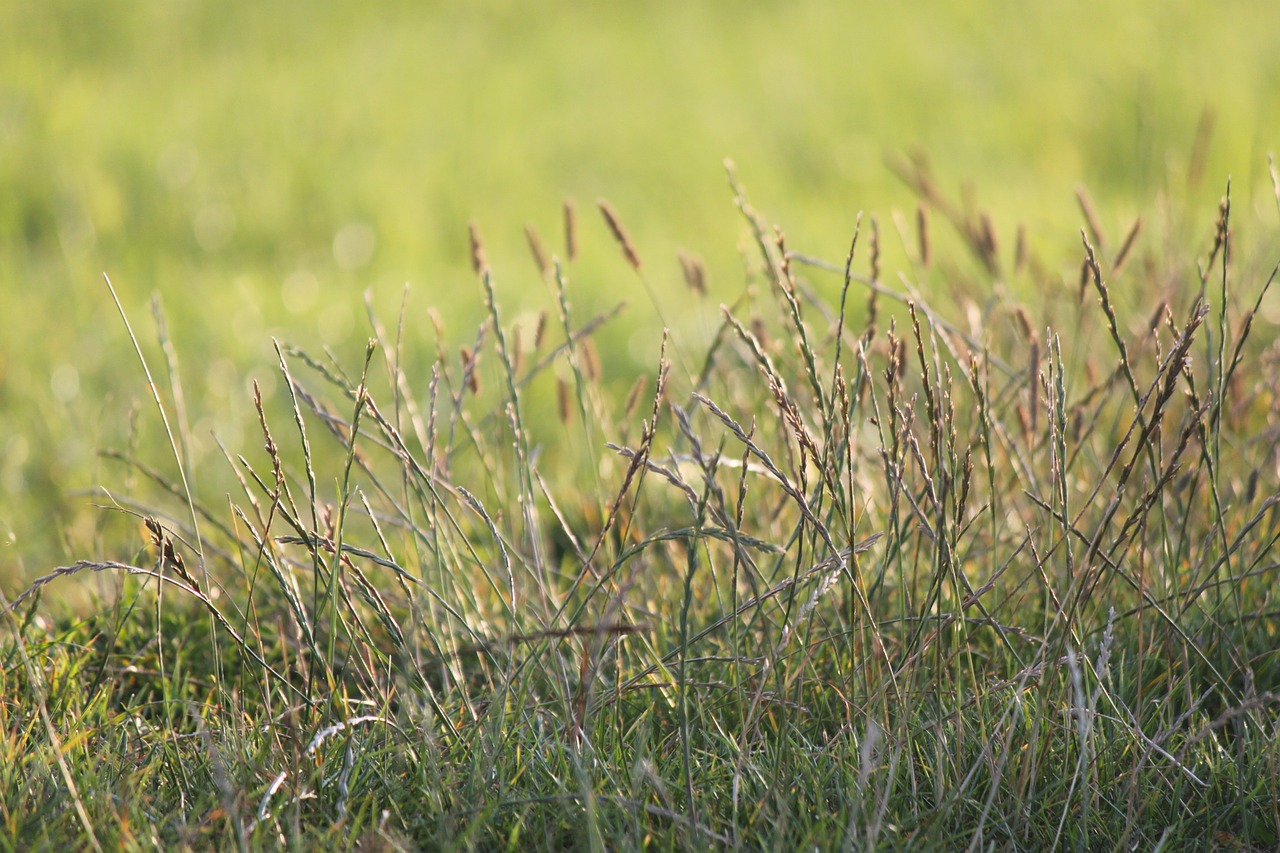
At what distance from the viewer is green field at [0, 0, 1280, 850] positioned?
4.09 ft

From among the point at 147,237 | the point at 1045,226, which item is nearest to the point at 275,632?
the point at 147,237

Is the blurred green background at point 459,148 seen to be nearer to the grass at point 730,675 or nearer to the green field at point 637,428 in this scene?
the green field at point 637,428

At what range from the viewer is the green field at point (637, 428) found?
4.09 ft

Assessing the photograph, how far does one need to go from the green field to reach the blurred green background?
0.12 ft

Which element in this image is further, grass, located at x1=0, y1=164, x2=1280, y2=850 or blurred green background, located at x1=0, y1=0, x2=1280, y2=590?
blurred green background, located at x1=0, y1=0, x2=1280, y2=590

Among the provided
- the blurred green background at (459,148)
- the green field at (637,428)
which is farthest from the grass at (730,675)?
the blurred green background at (459,148)

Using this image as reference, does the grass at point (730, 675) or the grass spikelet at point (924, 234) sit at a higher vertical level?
the grass spikelet at point (924, 234)

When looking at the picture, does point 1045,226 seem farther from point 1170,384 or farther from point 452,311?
point 1170,384

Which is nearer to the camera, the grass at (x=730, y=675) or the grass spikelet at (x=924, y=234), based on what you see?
the grass at (x=730, y=675)

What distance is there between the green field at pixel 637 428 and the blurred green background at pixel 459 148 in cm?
4

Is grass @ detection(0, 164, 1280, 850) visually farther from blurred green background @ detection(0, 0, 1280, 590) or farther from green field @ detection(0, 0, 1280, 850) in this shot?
blurred green background @ detection(0, 0, 1280, 590)

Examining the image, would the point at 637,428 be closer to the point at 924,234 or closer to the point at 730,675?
the point at 924,234

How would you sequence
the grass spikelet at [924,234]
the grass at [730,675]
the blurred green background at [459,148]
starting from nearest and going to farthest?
the grass at [730,675] → the grass spikelet at [924,234] → the blurred green background at [459,148]

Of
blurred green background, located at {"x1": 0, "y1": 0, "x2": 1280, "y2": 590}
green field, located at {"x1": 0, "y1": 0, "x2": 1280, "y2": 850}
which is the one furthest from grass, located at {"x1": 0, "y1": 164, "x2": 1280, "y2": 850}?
blurred green background, located at {"x1": 0, "y1": 0, "x2": 1280, "y2": 590}
